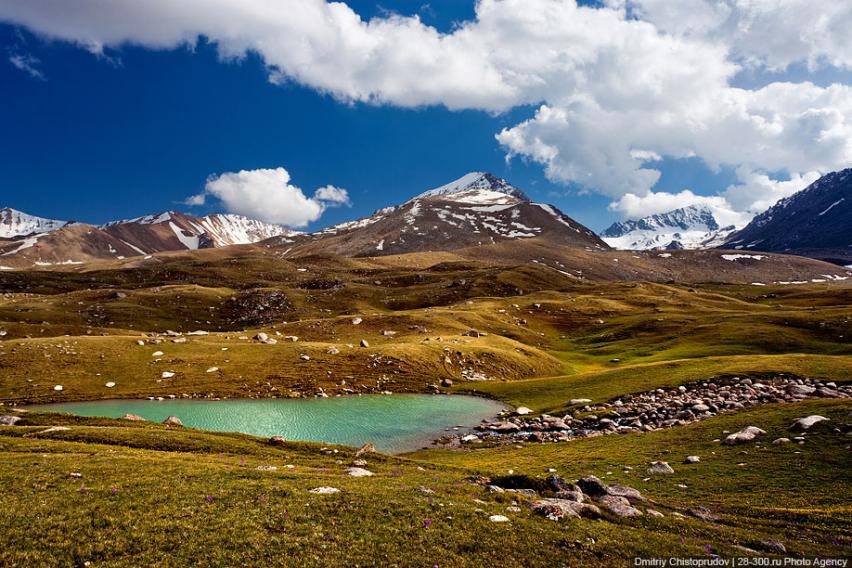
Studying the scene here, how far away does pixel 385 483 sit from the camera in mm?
28266

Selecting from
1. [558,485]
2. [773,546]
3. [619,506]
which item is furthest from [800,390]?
[619,506]

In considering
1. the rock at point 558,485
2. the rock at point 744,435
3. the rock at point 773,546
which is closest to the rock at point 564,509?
the rock at point 558,485

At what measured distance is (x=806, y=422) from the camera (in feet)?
125

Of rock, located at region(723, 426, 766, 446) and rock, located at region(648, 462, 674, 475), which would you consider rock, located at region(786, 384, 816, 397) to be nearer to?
rock, located at region(723, 426, 766, 446)

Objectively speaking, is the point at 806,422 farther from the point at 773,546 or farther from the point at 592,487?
the point at 773,546

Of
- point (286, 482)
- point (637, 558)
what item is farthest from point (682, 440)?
point (286, 482)

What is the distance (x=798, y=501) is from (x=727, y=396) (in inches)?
1293

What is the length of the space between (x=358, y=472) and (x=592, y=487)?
53.0 ft

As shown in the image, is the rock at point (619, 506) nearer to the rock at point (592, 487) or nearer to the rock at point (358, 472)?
the rock at point (592, 487)

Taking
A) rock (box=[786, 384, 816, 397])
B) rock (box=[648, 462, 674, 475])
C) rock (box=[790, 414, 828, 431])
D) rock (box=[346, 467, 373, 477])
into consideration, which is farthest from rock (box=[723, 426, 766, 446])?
rock (box=[346, 467, 373, 477])

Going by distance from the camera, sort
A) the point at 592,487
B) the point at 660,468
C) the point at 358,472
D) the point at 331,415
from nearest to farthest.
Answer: the point at 592,487 → the point at 358,472 → the point at 660,468 → the point at 331,415

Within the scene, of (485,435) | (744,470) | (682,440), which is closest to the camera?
(744,470)

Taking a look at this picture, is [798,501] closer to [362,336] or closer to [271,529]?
[271,529]

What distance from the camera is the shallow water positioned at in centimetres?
5406
